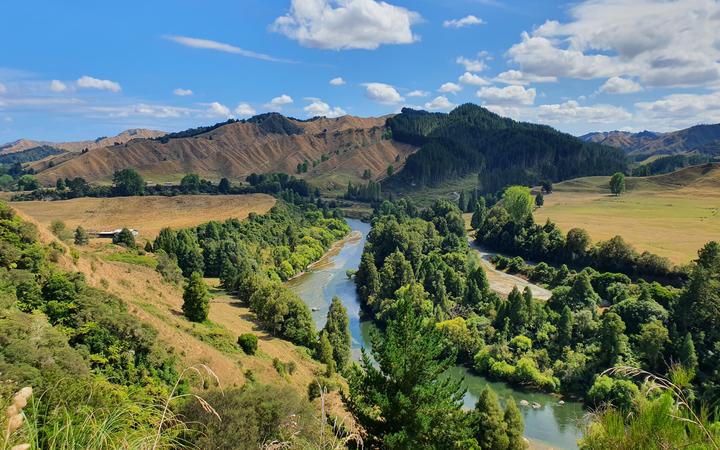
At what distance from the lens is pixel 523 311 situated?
4084 cm

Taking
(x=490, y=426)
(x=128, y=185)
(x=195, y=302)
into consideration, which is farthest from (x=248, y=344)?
(x=128, y=185)

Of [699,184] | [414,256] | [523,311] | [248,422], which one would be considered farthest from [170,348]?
[699,184]

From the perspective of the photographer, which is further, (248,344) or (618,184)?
(618,184)

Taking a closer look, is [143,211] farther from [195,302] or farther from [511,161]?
[511,161]

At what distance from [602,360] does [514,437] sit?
1557 centimetres

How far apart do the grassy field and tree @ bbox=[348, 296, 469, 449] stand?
176 feet

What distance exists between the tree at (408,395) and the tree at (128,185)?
117 m

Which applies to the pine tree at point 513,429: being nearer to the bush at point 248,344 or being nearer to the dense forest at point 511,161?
the bush at point 248,344

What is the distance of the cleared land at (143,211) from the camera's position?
77.9 meters

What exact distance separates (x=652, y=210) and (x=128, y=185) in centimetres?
12166

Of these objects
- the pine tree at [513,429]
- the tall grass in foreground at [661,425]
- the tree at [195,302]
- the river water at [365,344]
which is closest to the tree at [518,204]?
the river water at [365,344]

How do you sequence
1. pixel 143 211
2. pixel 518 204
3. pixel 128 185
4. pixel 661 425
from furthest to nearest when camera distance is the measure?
pixel 128 185, pixel 143 211, pixel 518 204, pixel 661 425

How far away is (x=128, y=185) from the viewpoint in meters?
115

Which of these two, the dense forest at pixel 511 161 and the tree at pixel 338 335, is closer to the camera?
the tree at pixel 338 335
